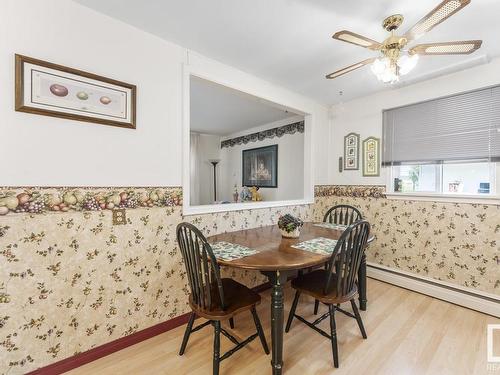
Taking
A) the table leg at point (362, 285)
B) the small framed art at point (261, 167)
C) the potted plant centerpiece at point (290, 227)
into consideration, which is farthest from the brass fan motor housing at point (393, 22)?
the small framed art at point (261, 167)

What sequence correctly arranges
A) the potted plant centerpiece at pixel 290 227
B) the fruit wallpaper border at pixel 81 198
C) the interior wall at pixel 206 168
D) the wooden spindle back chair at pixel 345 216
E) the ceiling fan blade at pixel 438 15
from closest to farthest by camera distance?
1. the ceiling fan blade at pixel 438 15
2. the fruit wallpaper border at pixel 81 198
3. the potted plant centerpiece at pixel 290 227
4. the wooden spindle back chair at pixel 345 216
5. the interior wall at pixel 206 168

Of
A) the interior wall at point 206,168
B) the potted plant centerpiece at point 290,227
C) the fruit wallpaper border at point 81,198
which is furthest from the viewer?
the interior wall at point 206,168

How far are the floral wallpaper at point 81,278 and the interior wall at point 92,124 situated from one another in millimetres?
128

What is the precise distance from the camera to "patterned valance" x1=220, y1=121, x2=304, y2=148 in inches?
149

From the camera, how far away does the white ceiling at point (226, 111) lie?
2.90 meters

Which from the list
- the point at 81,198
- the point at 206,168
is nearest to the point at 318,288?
the point at 81,198

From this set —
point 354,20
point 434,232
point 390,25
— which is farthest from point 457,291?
point 354,20

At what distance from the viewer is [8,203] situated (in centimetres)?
125

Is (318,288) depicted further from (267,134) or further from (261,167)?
(267,134)

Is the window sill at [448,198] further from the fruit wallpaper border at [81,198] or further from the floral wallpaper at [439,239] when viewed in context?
the fruit wallpaper border at [81,198]

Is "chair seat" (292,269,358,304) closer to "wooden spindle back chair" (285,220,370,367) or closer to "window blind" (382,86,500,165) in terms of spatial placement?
"wooden spindle back chair" (285,220,370,367)

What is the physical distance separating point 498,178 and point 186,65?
2878 mm

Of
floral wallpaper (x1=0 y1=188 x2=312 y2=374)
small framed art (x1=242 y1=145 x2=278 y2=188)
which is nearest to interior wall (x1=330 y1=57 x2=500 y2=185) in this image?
small framed art (x1=242 y1=145 x2=278 y2=188)

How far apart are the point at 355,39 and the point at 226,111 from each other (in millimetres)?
2498
